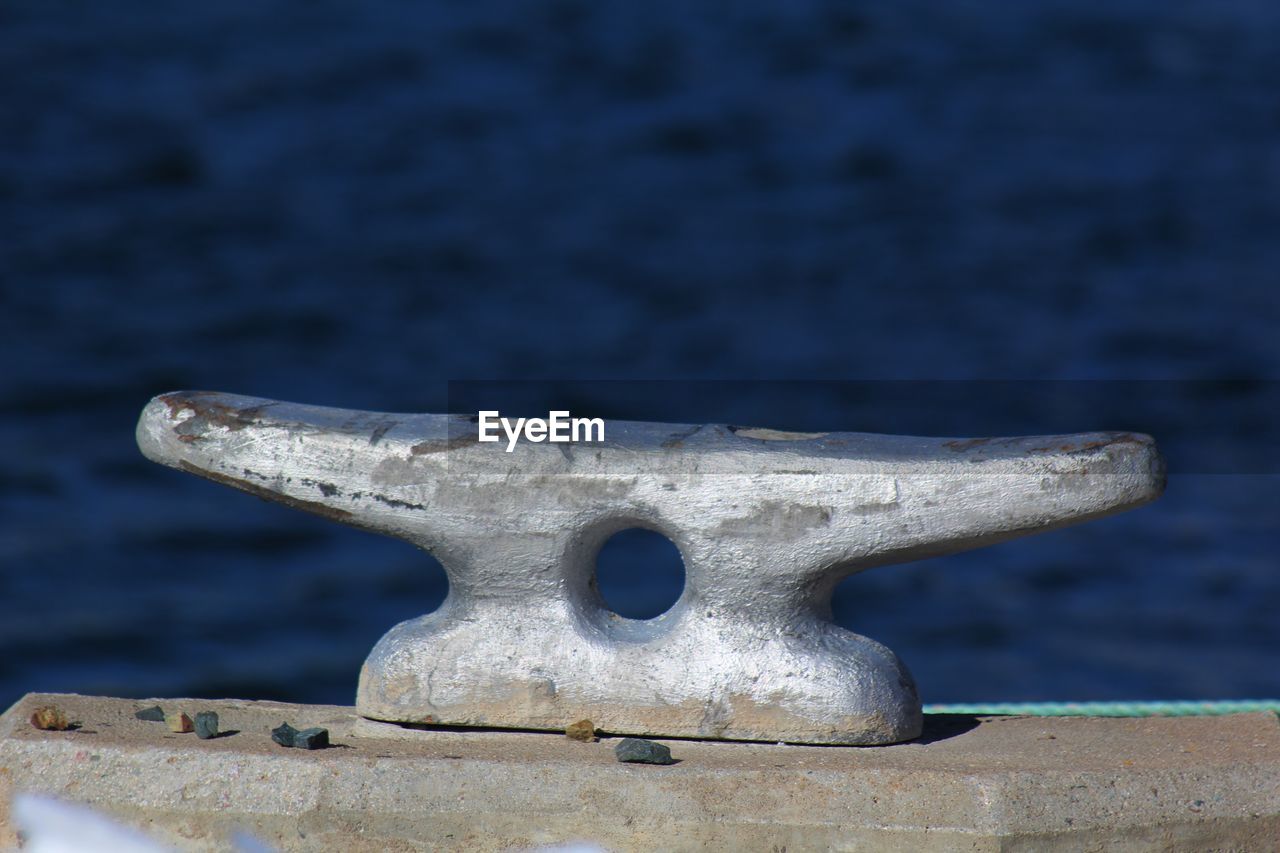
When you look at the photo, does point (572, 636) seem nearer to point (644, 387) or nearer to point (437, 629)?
point (437, 629)

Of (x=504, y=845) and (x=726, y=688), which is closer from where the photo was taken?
(x=504, y=845)

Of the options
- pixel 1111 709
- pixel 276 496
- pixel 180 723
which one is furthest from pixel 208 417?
pixel 1111 709

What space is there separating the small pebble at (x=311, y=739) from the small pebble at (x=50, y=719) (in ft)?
1.07

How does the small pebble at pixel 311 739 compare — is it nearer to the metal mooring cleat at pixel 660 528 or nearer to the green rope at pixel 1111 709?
the metal mooring cleat at pixel 660 528

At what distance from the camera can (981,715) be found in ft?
8.25

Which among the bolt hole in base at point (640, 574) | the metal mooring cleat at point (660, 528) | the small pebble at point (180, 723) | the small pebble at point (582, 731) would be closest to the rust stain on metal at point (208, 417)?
the metal mooring cleat at point (660, 528)

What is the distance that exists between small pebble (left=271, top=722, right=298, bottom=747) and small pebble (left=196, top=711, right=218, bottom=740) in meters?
0.08

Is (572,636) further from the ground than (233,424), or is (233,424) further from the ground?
(233,424)

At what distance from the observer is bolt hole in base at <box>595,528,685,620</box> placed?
18.5 feet

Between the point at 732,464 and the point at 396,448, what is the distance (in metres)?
0.45

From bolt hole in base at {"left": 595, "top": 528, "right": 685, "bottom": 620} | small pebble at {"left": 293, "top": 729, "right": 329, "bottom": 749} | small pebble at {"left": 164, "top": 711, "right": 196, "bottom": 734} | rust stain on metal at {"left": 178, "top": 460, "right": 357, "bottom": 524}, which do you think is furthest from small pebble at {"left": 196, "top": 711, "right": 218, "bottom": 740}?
bolt hole in base at {"left": 595, "top": 528, "right": 685, "bottom": 620}

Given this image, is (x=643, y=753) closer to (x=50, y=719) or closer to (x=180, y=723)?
(x=180, y=723)

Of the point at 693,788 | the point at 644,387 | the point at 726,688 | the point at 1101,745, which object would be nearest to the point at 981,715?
the point at 1101,745

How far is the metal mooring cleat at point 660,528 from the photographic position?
86.0 inches
